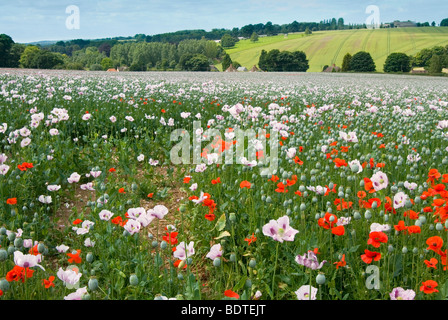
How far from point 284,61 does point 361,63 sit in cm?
1234

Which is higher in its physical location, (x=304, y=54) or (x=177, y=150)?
(x=304, y=54)

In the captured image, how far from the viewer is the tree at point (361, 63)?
55516mm

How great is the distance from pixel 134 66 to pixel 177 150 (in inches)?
1972

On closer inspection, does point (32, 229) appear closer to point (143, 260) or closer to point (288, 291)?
point (143, 260)

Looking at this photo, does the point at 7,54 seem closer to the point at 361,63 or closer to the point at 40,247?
the point at 361,63

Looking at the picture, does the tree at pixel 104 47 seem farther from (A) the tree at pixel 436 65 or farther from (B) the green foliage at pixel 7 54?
(A) the tree at pixel 436 65

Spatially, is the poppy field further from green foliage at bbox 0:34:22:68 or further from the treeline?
green foliage at bbox 0:34:22:68

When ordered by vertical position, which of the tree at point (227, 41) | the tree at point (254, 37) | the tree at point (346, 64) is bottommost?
the tree at point (346, 64)

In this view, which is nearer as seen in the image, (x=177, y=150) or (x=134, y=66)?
(x=177, y=150)

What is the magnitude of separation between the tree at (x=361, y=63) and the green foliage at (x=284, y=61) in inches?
308

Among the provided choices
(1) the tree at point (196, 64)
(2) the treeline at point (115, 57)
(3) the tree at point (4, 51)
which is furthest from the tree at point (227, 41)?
(3) the tree at point (4, 51)
